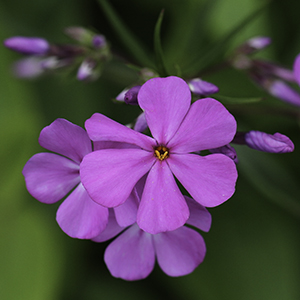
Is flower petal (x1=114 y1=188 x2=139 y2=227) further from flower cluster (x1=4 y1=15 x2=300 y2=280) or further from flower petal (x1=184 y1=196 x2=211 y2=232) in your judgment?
flower petal (x1=184 y1=196 x2=211 y2=232)

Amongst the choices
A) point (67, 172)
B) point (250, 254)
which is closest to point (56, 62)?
point (67, 172)

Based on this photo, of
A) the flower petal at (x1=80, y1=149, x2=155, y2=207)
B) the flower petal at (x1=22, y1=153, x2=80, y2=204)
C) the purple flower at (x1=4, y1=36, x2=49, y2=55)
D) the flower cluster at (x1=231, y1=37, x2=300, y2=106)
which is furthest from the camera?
the flower cluster at (x1=231, y1=37, x2=300, y2=106)

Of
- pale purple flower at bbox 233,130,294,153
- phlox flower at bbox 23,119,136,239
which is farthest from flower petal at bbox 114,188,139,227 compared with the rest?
pale purple flower at bbox 233,130,294,153

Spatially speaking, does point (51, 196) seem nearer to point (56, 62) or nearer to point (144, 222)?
point (144, 222)

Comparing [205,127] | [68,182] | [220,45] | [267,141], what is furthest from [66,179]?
[220,45]

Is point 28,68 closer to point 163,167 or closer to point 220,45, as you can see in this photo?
point 220,45

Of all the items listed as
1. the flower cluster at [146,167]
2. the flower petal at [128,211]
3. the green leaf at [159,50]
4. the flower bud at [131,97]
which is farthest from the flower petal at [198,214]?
the green leaf at [159,50]
